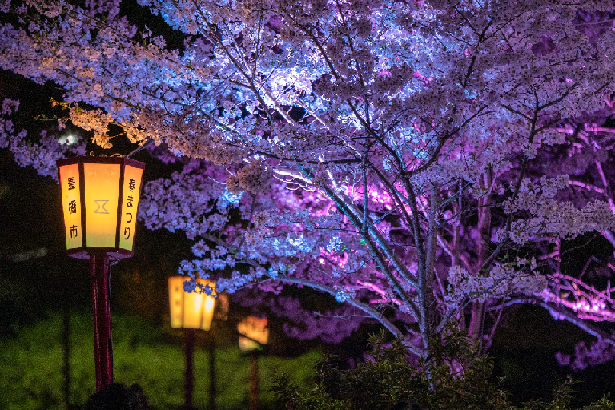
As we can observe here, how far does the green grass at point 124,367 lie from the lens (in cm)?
1012

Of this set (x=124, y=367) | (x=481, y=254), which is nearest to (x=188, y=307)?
(x=481, y=254)

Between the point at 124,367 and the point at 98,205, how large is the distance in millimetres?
7423

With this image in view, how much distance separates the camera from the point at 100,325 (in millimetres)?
4023

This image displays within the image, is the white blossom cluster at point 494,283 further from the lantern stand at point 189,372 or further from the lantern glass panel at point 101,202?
the lantern glass panel at point 101,202

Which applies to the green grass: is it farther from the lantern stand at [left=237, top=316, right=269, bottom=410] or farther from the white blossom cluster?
the white blossom cluster

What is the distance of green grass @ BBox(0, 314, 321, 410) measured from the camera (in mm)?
10117

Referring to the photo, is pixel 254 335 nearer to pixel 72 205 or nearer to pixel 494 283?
pixel 494 283

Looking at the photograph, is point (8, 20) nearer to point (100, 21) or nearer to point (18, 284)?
point (100, 21)

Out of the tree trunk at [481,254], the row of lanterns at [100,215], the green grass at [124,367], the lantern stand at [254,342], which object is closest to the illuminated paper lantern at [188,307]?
the lantern stand at [254,342]

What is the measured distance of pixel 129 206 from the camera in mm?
4359

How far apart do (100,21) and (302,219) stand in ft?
10.5

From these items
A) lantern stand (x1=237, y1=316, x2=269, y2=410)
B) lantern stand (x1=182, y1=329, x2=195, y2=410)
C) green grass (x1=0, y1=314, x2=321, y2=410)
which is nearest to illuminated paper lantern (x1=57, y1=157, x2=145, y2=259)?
lantern stand (x1=182, y1=329, x2=195, y2=410)

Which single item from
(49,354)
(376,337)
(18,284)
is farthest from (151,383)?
(376,337)

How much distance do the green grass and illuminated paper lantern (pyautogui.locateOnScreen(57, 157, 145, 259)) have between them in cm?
690
